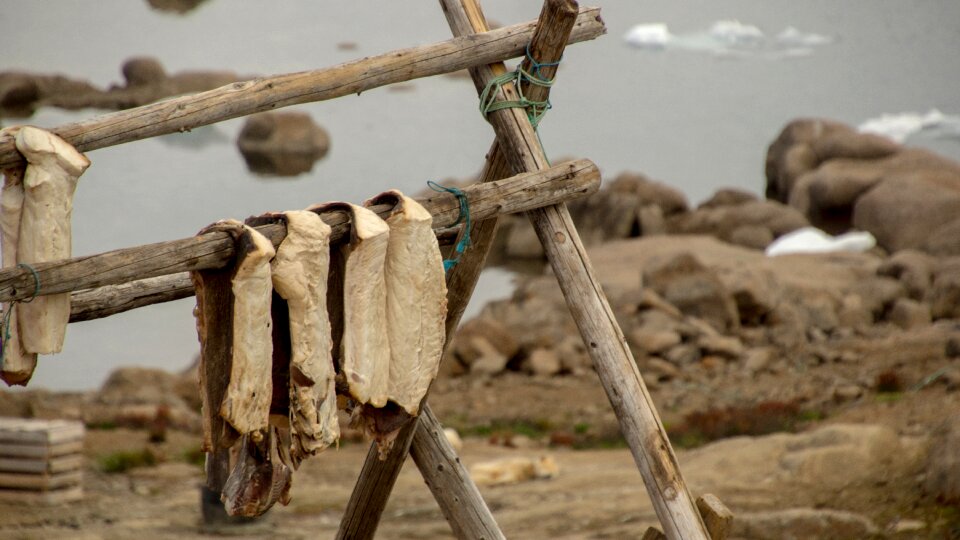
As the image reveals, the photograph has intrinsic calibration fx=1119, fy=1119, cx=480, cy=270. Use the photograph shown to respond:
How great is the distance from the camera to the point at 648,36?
2427 centimetres

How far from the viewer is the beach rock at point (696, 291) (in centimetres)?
1587

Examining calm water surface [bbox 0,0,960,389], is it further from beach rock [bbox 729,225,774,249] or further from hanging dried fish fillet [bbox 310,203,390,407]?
hanging dried fish fillet [bbox 310,203,390,407]

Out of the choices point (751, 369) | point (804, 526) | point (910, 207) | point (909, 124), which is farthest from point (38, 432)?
point (909, 124)

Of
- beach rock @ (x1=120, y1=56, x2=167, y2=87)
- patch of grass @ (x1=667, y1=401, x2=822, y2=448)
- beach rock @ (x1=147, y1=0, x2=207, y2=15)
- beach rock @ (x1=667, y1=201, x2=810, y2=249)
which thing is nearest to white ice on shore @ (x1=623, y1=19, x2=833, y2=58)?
beach rock @ (x1=667, y1=201, x2=810, y2=249)

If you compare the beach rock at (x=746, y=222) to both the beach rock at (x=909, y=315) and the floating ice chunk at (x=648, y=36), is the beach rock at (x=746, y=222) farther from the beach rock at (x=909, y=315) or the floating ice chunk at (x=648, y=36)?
the beach rock at (x=909, y=315)

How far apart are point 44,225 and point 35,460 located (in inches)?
243

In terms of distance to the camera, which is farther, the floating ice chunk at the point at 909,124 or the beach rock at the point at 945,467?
the floating ice chunk at the point at 909,124

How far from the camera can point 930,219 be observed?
20578 millimetres

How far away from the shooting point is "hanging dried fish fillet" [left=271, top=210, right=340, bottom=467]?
10.8ft

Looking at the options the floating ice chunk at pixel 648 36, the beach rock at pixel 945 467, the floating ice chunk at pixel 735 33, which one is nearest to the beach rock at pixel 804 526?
the beach rock at pixel 945 467

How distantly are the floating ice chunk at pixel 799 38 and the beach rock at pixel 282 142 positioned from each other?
33.8ft

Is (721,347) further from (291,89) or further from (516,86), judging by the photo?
(291,89)

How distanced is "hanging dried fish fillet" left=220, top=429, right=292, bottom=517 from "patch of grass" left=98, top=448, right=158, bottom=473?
7.39m

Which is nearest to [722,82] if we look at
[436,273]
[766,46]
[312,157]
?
[766,46]
